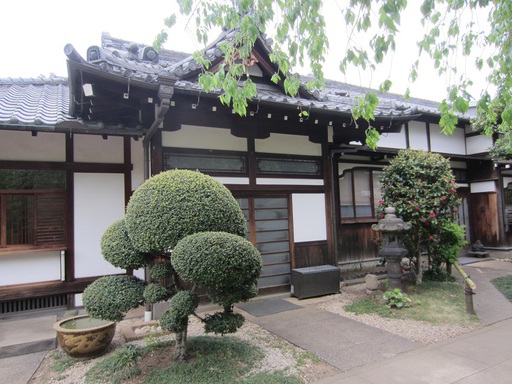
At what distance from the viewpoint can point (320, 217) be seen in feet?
23.6

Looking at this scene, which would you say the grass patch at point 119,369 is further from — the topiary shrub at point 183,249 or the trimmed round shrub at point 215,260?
the trimmed round shrub at point 215,260

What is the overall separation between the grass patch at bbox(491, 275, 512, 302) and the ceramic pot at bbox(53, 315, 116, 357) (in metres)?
7.16

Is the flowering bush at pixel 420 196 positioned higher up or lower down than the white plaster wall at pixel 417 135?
lower down

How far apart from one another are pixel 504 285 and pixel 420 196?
3.11m

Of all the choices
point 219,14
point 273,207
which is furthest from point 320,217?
point 219,14

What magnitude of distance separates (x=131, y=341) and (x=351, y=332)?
10.0 ft

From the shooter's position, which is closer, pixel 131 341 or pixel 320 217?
pixel 131 341

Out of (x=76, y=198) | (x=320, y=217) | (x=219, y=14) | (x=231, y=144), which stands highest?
(x=219, y=14)

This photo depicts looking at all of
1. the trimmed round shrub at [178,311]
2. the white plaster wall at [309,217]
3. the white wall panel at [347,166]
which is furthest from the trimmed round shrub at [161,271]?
the white wall panel at [347,166]

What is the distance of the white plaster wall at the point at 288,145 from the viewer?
6.64m

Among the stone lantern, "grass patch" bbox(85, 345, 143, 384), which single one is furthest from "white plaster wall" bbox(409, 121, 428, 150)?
"grass patch" bbox(85, 345, 143, 384)

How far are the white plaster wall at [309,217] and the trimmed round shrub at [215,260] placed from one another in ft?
12.2

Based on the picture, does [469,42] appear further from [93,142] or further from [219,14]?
[93,142]

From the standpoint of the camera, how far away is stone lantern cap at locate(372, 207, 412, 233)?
618cm
